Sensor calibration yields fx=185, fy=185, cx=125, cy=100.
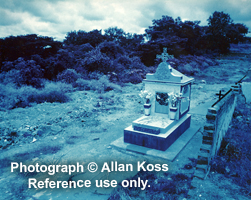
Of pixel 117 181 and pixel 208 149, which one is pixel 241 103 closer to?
pixel 208 149

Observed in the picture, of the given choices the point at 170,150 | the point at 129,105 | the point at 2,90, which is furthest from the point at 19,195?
the point at 2,90

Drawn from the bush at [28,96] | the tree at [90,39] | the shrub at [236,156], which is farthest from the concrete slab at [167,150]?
the tree at [90,39]

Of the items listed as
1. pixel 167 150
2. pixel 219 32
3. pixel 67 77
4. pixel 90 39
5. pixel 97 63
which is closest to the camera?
pixel 167 150

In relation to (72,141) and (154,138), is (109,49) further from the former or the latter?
(154,138)

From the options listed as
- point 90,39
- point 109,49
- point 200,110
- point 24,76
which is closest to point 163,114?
point 200,110

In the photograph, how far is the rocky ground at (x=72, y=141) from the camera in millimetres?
4531

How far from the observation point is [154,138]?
6.41 metres

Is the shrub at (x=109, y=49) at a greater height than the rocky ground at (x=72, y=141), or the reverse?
the shrub at (x=109, y=49)

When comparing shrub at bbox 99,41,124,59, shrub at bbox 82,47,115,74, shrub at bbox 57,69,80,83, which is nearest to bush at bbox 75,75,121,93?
shrub at bbox 57,69,80,83

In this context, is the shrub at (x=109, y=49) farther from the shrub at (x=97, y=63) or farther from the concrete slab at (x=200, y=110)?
the concrete slab at (x=200, y=110)

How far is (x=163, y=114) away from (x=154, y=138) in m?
1.63

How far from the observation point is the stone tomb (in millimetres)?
6523

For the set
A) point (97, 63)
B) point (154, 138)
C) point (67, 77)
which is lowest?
point (154, 138)

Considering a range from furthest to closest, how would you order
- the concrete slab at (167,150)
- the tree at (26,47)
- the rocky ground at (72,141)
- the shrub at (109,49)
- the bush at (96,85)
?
the shrub at (109,49), the tree at (26,47), the bush at (96,85), the concrete slab at (167,150), the rocky ground at (72,141)
